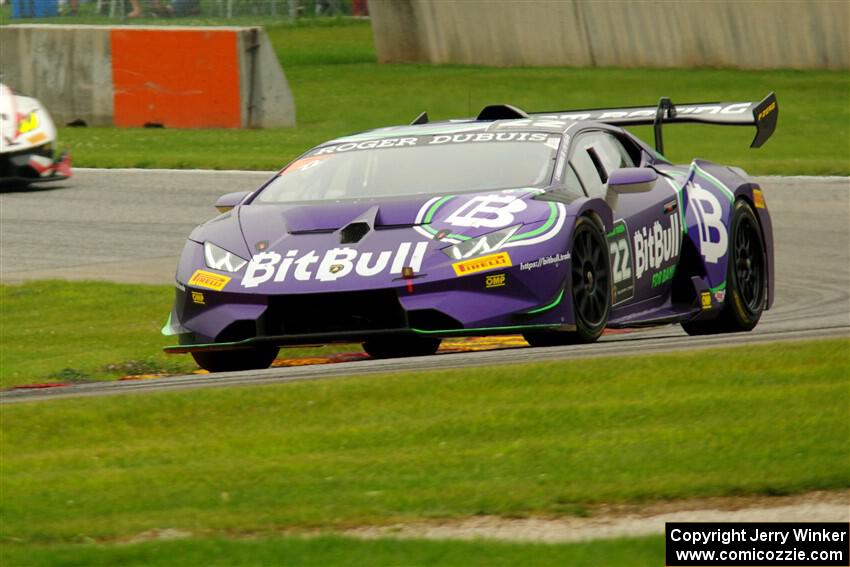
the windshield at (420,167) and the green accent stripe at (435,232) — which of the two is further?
the windshield at (420,167)

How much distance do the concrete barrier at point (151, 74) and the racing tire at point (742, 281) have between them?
43.3 feet

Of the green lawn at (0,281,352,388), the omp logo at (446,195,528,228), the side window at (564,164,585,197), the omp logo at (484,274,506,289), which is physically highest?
the omp logo at (446,195,528,228)

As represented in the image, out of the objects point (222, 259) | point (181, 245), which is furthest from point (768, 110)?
point (181, 245)

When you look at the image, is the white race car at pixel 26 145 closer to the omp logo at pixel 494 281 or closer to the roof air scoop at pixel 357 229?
the roof air scoop at pixel 357 229

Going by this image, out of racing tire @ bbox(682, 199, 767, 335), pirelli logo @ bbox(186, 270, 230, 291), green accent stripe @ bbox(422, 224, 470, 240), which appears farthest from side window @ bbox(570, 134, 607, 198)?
Result: pirelli logo @ bbox(186, 270, 230, 291)

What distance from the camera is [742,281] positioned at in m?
10.7

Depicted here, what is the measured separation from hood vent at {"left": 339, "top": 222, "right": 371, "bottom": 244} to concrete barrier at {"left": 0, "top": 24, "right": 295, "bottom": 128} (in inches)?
583

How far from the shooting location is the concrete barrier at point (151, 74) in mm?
23188

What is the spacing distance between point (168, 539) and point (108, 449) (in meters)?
1.70

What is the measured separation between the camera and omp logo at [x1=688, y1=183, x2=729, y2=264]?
10.3 m

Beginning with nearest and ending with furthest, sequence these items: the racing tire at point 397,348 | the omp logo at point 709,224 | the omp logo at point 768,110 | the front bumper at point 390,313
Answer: the front bumper at point 390,313 → the racing tire at point 397,348 → the omp logo at point 709,224 → the omp logo at point 768,110

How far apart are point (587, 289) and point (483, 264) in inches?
28.7

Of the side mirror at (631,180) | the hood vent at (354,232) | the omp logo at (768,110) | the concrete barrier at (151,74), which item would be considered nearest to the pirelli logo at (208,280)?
the hood vent at (354,232)

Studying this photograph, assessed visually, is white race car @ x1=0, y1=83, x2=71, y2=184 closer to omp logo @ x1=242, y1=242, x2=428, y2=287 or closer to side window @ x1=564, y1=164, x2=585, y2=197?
side window @ x1=564, y1=164, x2=585, y2=197
